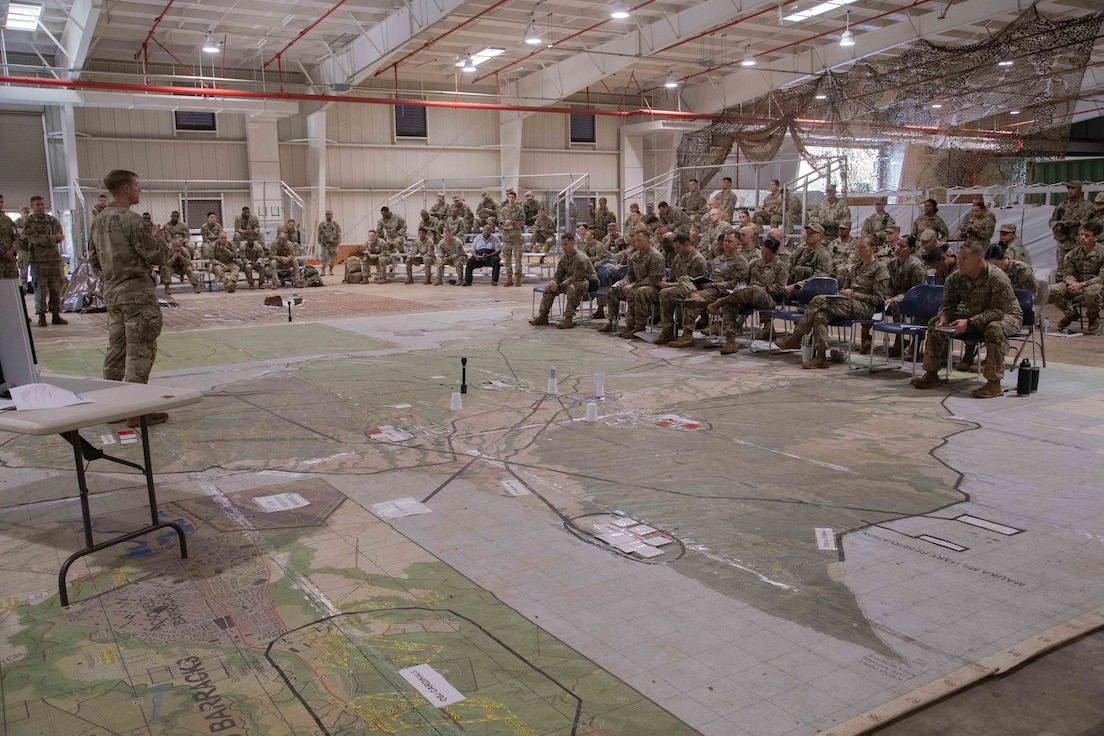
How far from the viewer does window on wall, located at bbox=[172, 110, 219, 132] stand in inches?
922

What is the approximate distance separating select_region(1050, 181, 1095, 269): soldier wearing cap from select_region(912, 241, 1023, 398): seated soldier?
19.8 feet

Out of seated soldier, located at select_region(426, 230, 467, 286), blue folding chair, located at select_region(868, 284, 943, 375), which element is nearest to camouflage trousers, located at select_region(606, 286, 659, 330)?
blue folding chair, located at select_region(868, 284, 943, 375)

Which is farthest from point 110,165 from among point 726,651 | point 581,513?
point 726,651

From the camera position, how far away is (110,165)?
74.0 feet

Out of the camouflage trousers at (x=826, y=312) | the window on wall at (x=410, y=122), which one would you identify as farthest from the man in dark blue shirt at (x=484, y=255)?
the camouflage trousers at (x=826, y=312)

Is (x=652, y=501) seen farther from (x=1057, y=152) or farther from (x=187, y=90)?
(x=187, y=90)

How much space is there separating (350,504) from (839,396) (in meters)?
4.44

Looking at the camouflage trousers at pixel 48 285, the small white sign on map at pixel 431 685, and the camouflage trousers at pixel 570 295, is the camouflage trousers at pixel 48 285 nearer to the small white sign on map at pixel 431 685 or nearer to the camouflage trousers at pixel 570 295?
the camouflage trousers at pixel 570 295

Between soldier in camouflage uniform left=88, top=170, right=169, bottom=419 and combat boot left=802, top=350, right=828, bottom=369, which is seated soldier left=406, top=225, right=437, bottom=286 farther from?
soldier in camouflage uniform left=88, top=170, right=169, bottom=419

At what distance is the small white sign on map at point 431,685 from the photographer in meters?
2.86

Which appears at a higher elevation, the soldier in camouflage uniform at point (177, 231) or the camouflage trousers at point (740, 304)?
the soldier in camouflage uniform at point (177, 231)

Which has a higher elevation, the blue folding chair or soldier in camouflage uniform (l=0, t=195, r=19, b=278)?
soldier in camouflage uniform (l=0, t=195, r=19, b=278)

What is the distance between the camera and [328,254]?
2255cm

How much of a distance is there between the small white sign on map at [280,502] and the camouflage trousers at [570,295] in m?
7.19
